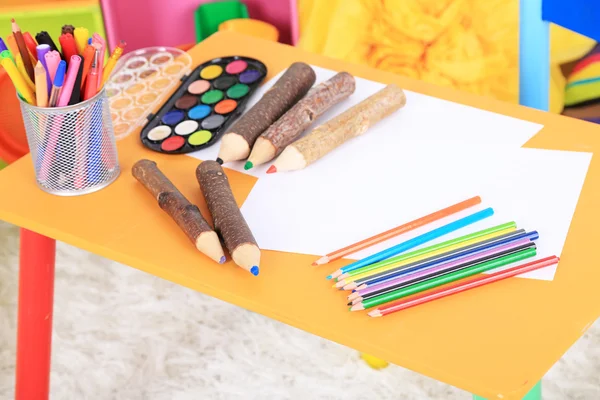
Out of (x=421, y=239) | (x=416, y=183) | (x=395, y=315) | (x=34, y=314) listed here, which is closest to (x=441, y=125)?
(x=416, y=183)

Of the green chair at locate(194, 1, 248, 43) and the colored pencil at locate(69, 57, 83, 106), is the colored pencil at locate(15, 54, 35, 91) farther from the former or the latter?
the green chair at locate(194, 1, 248, 43)

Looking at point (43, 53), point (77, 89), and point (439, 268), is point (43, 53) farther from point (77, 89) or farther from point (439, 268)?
point (439, 268)

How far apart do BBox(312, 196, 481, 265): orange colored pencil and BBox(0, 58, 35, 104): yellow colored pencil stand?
0.33 meters

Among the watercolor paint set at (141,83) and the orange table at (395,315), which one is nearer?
the orange table at (395,315)

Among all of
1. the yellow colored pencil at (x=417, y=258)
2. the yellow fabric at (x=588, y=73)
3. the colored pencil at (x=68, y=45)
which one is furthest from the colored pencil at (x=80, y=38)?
the yellow fabric at (x=588, y=73)

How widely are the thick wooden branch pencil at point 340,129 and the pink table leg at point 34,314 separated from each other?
32 cm

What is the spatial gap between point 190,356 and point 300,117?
56cm

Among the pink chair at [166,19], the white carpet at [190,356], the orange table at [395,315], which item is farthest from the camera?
→ the pink chair at [166,19]

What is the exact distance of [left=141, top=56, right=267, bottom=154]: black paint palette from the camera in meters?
0.97

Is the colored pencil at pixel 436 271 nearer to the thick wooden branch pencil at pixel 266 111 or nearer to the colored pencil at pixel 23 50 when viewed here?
the thick wooden branch pencil at pixel 266 111

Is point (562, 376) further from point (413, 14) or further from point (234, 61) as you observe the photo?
point (413, 14)

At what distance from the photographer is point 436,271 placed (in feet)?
2.45

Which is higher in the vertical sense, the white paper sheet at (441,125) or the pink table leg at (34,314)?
the white paper sheet at (441,125)

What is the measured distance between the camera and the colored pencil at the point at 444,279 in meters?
0.73
